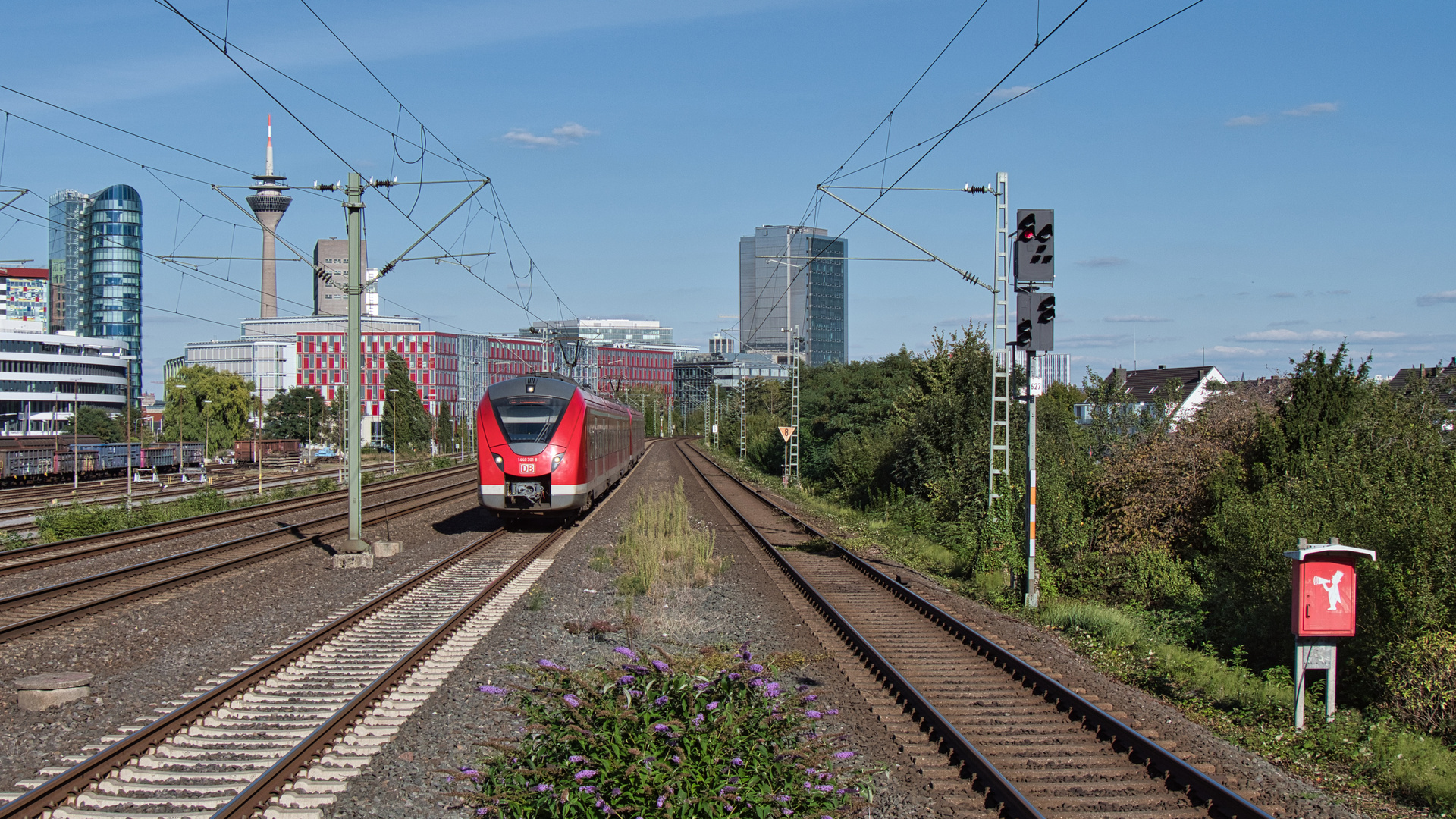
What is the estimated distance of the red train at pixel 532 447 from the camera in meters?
21.5

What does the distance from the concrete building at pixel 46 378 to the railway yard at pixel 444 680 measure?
389 feet

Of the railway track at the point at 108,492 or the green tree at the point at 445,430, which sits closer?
the railway track at the point at 108,492

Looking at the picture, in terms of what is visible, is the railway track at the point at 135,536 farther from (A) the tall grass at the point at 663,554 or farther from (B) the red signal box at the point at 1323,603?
(B) the red signal box at the point at 1323,603

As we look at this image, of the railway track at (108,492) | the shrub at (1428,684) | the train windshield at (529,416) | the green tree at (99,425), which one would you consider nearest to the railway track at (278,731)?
the shrub at (1428,684)

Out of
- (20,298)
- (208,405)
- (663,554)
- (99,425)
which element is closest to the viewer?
(663,554)

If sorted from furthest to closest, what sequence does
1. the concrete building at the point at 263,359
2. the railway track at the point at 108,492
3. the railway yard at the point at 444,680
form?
1. the concrete building at the point at 263,359
2. the railway track at the point at 108,492
3. the railway yard at the point at 444,680

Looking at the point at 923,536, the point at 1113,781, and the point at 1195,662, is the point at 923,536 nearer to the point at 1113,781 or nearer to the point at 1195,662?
the point at 1195,662

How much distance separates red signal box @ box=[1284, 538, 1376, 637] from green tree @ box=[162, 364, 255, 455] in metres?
80.1

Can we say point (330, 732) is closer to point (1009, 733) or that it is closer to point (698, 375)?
point (1009, 733)

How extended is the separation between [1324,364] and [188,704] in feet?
62.5

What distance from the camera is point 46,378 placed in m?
122

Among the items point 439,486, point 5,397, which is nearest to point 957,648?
point 439,486

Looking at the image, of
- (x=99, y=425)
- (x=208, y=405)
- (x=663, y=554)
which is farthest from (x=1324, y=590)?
(x=99, y=425)

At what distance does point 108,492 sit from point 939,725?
37550 mm
